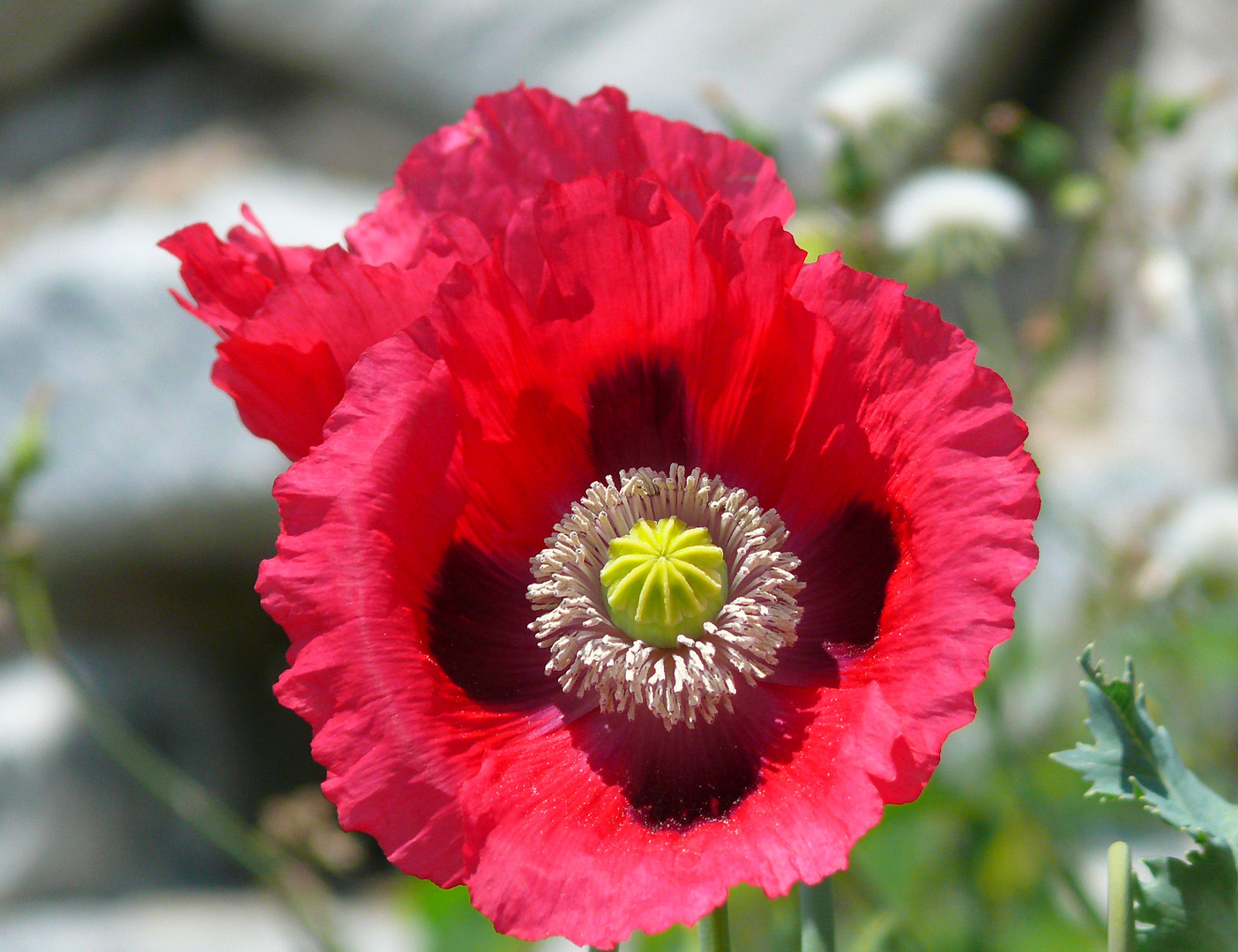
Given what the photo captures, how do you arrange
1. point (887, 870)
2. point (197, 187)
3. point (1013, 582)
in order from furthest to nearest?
1. point (197, 187)
2. point (887, 870)
3. point (1013, 582)

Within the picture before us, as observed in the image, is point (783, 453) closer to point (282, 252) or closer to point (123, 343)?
point (282, 252)

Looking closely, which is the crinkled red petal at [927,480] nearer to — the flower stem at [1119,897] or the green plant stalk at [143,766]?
the flower stem at [1119,897]

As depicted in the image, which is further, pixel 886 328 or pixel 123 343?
pixel 123 343

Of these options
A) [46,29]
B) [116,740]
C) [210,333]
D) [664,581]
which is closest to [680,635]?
[664,581]

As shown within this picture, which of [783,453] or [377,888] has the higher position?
[783,453]

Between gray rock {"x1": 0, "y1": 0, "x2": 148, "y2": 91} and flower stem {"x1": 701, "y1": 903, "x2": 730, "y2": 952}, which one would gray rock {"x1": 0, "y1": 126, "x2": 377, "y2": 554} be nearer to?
gray rock {"x1": 0, "y1": 0, "x2": 148, "y2": 91}

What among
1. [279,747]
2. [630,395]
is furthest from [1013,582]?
[279,747]
